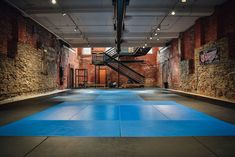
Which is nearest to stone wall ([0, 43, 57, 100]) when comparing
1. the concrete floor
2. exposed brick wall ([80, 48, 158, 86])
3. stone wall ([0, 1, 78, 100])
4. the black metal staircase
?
→ stone wall ([0, 1, 78, 100])

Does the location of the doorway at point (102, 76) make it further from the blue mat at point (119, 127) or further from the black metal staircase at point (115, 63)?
the blue mat at point (119, 127)

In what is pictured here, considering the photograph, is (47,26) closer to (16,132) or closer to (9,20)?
(9,20)

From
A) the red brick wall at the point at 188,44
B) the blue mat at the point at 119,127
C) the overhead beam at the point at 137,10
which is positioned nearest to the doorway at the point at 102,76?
the red brick wall at the point at 188,44

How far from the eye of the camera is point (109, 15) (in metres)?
10.7

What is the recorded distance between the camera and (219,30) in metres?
9.59

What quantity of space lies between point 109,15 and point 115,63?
13.8 m

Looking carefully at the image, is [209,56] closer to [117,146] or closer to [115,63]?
[117,146]

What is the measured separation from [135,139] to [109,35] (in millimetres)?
12505

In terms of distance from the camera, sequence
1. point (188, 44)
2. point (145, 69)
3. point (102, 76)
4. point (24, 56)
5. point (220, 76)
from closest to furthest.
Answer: point (220, 76), point (24, 56), point (188, 44), point (145, 69), point (102, 76)

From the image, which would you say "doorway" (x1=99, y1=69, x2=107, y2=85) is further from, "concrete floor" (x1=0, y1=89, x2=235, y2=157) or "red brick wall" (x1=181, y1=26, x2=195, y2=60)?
"concrete floor" (x1=0, y1=89, x2=235, y2=157)

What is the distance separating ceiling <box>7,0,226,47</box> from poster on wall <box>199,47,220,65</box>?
1853mm

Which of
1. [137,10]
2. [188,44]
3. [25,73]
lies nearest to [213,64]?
[188,44]

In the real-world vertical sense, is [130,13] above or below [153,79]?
above

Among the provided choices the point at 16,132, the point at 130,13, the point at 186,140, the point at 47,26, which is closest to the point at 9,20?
the point at 47,26
